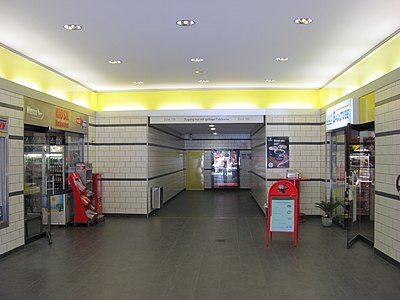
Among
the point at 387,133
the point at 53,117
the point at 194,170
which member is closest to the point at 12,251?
the point at 53,117

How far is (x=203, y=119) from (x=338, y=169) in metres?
3.51

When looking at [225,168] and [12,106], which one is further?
[225,168]

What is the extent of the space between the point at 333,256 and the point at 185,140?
12.3 meters

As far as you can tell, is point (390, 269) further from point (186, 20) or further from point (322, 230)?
point (186, 20)

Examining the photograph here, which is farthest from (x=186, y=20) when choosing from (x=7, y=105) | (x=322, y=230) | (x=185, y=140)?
(x=185, y=140)

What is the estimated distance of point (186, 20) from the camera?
5.02 metres

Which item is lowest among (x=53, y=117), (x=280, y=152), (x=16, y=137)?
(x=280, y=152)

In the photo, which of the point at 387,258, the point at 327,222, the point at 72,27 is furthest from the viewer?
the point at 327,222

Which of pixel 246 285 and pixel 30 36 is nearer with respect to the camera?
pixel 246 285

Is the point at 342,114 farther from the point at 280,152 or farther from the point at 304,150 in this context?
the point at 280,152

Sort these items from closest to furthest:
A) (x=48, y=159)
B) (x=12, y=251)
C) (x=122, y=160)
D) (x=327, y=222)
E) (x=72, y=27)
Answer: (x=72, y=27) → (x=12, y=251) → (x=48, y=159) → (x=327, y=222) → (x=122, y=160)

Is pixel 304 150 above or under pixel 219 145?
under

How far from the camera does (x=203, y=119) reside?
9.75 metres

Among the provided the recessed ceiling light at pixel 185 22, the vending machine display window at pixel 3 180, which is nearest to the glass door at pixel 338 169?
the recessed ceiling light at pixel 185 22
